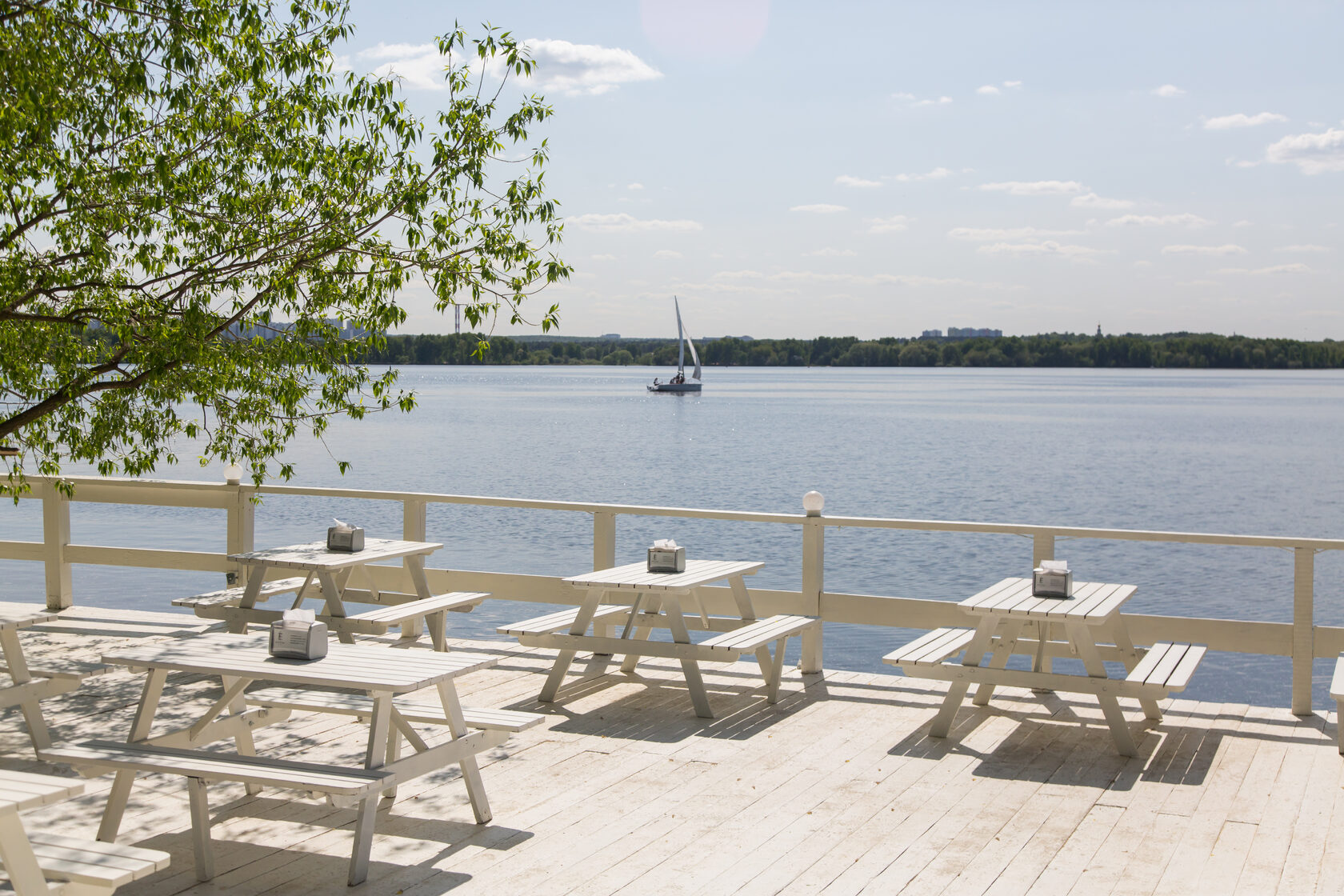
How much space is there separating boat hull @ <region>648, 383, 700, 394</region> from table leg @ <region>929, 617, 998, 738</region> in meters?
82.7

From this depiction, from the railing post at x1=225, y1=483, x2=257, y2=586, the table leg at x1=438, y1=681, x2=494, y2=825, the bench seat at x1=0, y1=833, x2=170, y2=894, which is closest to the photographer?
the bench seat at x1=0, y1=833, x2=170, y2=894

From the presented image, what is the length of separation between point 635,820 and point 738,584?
88.2 inches

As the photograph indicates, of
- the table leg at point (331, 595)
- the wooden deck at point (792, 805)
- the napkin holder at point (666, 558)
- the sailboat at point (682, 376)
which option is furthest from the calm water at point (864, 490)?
the wooden deck at point (792, 805)

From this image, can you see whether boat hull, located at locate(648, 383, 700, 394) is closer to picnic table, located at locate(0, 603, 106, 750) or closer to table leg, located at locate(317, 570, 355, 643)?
table leg, located at locate(317, 570, 355, 643)

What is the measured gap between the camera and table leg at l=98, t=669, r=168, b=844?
3.78m

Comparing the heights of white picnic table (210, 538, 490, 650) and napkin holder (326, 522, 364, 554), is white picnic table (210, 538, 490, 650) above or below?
below

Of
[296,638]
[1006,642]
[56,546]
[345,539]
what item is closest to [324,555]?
[345,539]

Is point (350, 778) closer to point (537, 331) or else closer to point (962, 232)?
point (537, 331)

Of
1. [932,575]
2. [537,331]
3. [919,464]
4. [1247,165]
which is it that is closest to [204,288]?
[537,331]

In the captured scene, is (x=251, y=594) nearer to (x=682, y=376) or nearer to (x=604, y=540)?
(x=604, y=540)

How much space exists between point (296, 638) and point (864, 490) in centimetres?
3382

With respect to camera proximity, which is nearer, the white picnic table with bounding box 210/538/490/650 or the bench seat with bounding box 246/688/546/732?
the bench seat with bounding box 246/688/546/732

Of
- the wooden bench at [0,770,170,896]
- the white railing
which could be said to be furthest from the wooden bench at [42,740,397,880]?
the white railing

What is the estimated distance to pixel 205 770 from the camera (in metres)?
3.47
